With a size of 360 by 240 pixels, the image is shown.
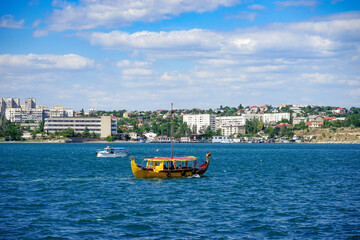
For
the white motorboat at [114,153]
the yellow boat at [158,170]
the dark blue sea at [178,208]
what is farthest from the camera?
the white motorboat at [114,153]

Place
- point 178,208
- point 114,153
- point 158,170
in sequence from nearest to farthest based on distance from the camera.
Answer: point 178,208 < point 158,170 < point 114,153

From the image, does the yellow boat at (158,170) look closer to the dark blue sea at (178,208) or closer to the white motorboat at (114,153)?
the dark blue sea at (178,208)

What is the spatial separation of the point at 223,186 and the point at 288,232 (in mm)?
23369

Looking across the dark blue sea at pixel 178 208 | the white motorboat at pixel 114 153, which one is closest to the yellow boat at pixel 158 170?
the dark blue sea at pixel 178 208

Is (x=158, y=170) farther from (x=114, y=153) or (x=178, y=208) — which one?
(x=114, y=153)

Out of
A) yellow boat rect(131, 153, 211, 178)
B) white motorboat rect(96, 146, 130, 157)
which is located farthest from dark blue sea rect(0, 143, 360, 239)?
white motorboat rect(96, 146, 130, 157)

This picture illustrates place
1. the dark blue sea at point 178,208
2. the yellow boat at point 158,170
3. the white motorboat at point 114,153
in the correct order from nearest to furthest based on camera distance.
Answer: the dark blue sea at point 178,208, the yellow boat at point 158,170, the white motorboat at point 114,153

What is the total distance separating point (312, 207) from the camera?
39531 millimetres

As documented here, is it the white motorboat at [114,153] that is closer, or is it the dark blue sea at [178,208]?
the dark blue sea at [178,208]

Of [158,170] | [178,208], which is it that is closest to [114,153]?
[158,170]

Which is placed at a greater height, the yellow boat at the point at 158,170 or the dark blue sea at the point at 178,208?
the yellow boat at the point at 158,170

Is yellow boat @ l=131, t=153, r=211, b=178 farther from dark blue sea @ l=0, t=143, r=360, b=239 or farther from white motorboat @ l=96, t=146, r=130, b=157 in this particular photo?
white motorboat @ l=96, t=146, r=130, b=157

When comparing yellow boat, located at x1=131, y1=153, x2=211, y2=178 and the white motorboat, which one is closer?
yellow boat, located at x1=131, y1=153, x2=211, y2=178

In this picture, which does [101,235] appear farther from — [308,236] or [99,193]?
[99,193]
